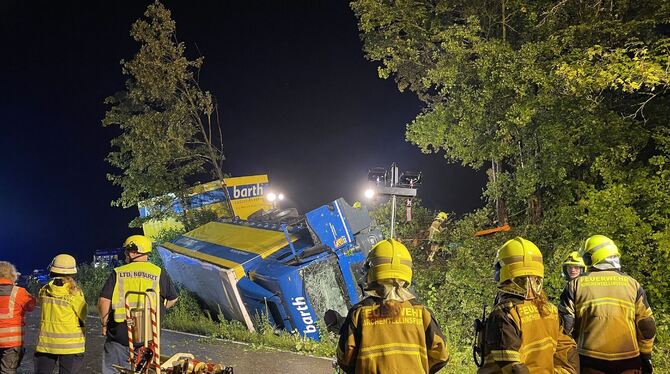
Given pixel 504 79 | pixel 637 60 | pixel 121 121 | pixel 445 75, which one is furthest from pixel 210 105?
pixel 637 60

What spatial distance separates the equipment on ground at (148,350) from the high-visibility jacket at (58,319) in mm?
680

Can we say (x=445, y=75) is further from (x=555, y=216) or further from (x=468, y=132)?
(x=555, y=216)

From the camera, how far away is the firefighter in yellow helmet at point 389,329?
3.20 m

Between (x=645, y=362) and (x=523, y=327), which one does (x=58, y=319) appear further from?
(x=645, y=362)

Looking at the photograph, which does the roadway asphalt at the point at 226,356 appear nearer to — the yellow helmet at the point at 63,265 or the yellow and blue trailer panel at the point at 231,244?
the yellow and blue trailer panel at the point at 231,244

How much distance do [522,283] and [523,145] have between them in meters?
7.65

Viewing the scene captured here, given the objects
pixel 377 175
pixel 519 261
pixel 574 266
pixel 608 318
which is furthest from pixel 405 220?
pixel 519 261

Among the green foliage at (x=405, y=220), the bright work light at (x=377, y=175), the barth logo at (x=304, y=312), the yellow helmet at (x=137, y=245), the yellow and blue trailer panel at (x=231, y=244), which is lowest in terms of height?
the barth logo at (x=304, y=312)

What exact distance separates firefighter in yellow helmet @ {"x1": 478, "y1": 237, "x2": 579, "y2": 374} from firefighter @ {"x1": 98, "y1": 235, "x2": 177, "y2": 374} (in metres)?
3.12

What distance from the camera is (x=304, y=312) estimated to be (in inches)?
356

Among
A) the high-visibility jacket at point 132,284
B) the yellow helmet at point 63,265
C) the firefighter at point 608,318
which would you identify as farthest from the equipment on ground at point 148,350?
the firefighter at point 608,318

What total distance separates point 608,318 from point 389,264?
2163 millimetres

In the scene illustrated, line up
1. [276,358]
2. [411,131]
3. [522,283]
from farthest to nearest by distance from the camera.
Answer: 1. [411,131]
2. [276,358]
3. [522,283]

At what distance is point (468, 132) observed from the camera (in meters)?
10.4
